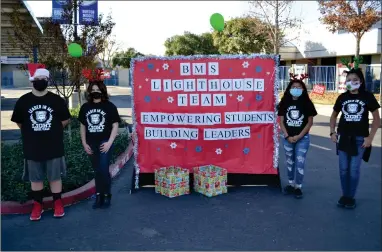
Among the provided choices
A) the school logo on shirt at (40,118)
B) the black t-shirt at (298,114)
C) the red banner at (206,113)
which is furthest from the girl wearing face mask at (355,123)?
the school logo on shirt at (40,118)

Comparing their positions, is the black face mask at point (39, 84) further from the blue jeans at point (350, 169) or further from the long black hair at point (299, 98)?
the blue jeans at point (350, 169)

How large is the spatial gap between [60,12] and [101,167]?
17.0 ft

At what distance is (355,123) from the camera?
520 centimetres

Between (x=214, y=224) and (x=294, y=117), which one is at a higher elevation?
Answer: (x=294, y=117)

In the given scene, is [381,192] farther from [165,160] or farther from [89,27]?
[89,27]

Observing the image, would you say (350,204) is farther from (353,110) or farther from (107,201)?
(107,201)

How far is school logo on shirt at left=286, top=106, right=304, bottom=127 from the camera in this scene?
18.6ft

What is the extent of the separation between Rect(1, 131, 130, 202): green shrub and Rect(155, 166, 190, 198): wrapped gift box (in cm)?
121

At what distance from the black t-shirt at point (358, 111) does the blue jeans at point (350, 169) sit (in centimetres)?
12

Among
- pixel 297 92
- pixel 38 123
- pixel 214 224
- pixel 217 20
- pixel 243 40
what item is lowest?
pixel 214 224

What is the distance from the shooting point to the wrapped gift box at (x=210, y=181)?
19.4ft

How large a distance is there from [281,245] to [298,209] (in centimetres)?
123

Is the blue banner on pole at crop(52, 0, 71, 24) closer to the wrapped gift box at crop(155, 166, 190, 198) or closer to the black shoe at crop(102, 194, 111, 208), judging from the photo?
the wrapped gift box at crop(155, 166, 190, 198)

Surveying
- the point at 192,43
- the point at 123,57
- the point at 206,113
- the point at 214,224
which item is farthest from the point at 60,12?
the point at 123,57
